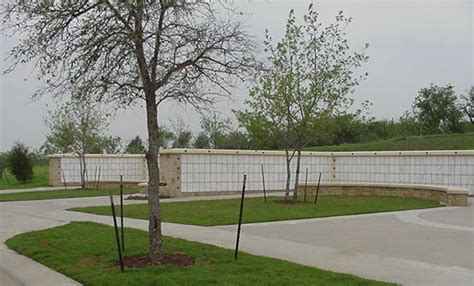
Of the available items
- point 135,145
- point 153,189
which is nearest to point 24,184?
point 135,145

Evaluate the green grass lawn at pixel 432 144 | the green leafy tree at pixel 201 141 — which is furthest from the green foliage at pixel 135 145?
the green grass lawn at pixel 432 144

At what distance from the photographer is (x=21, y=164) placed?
40.4 metres

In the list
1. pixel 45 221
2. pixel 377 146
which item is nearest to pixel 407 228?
pixel 45 221

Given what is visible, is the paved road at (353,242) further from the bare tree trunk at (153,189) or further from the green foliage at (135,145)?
the green foliage at (135,145)

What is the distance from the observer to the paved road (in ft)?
27.5

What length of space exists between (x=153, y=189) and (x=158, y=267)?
4.25 ft

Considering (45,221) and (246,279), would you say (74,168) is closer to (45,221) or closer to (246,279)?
(45,221)

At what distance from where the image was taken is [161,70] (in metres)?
9.55

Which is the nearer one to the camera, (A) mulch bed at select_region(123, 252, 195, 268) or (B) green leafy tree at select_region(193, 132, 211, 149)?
(A) mulch bed at select_region(123, 252, 195, 268)

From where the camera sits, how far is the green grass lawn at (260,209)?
15.3 metres

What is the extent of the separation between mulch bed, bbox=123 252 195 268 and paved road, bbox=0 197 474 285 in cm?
108

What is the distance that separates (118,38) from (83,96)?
116 cm

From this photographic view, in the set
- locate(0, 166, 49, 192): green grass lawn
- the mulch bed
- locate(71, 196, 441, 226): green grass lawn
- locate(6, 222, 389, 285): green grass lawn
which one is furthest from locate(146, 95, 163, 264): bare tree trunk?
locate(0, 166, 49, 192): green grass lawn

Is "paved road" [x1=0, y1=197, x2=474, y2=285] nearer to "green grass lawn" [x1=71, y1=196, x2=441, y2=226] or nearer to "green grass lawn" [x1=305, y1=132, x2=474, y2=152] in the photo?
"green grass lawn" [x1=71, y1=196, x2=441, y2=226]
